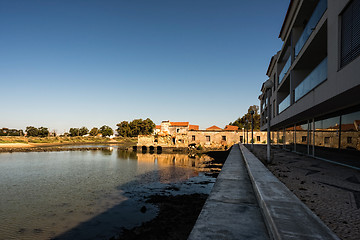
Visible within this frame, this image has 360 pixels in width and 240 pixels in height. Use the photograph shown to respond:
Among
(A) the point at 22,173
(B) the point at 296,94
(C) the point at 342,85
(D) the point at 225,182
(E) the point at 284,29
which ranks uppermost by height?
(E) the point at 284,29

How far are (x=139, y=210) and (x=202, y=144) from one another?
129ft

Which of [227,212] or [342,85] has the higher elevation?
[342,85]

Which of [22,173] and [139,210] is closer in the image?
[139,210]

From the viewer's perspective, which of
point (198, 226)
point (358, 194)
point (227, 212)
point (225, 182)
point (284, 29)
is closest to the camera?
point (198, 226)

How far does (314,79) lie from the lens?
10.2 metres

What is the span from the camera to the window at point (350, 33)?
6722 millimetres

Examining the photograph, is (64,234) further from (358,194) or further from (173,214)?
(358,194)

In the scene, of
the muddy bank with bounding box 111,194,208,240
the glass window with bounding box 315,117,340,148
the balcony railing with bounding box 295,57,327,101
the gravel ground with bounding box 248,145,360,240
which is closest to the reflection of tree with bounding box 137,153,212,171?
the muddy bank with bounding box 111,194,208,240

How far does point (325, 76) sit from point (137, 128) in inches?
3277

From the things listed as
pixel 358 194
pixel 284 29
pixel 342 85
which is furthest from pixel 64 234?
pixel 284 29

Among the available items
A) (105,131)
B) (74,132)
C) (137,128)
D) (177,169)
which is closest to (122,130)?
(137,128)

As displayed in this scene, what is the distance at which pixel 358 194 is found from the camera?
5.32 meters

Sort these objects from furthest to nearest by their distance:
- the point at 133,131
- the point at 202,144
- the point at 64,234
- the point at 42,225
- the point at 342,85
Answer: the point at 133,131
the point at 202,144
the point at 42,225
the point at 64,234
the point at 342,85

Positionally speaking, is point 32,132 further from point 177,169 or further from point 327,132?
point 327,132
